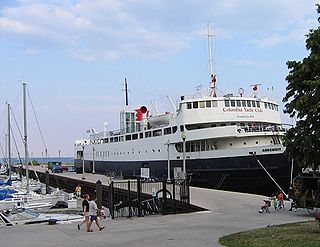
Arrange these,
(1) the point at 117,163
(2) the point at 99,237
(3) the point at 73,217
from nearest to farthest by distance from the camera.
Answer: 1. (2) the point at 99,237
2. (3) the point at 73,217
3. (1) the point at 117,163

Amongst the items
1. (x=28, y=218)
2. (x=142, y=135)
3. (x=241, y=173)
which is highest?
(x=142, y=135)

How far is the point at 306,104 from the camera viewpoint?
13344mm

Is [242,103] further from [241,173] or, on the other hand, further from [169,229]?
[169,229]

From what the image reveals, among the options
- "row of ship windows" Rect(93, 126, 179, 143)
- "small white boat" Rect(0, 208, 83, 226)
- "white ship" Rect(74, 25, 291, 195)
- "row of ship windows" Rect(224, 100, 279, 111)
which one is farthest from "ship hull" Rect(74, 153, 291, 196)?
"small white boat" Rect(0, 208, 83, 226)

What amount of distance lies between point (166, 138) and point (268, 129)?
9370mm

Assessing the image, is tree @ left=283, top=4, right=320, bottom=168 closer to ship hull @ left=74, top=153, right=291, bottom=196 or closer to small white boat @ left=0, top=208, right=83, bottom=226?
small white boat @ left=0, top=208, right=83, bottom=226

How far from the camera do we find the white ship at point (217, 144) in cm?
3519

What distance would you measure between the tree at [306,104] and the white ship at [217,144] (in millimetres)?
18090

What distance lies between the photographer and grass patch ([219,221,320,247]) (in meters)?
11.4

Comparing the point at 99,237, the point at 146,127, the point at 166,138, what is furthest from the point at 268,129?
the point at 99,237

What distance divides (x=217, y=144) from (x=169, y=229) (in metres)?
25.8

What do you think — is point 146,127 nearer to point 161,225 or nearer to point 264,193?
point 264,193

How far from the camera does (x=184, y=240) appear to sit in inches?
531

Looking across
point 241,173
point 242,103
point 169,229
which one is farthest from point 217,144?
point 169,229
